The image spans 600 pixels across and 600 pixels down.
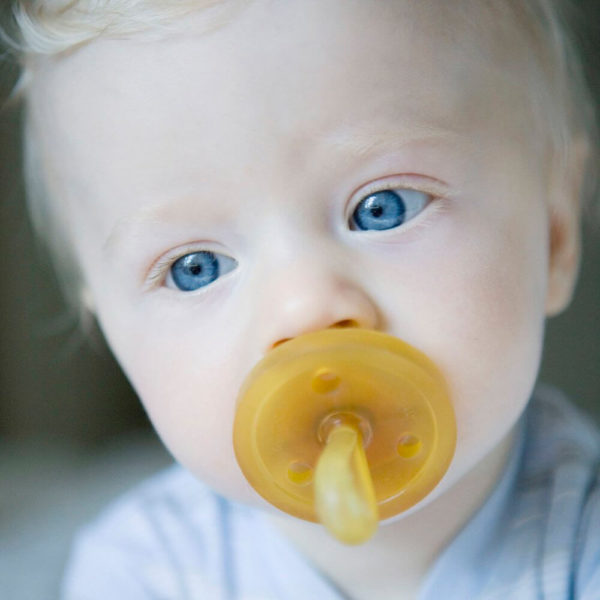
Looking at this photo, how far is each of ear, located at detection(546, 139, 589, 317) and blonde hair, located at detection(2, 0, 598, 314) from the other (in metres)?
0.02

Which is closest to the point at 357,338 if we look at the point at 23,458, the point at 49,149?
the point at 49,149

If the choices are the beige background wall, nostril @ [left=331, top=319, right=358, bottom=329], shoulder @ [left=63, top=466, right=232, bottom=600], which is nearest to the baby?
nostril @ [left=331, top=319, right=358, bottom=329]

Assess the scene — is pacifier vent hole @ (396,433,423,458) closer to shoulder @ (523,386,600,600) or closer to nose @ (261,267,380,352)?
nose @ (261,267,380,352)

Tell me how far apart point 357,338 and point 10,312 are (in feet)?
3.48

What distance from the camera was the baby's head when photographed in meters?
0.63

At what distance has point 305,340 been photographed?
591 mm

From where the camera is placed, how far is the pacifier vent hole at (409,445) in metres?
0.61

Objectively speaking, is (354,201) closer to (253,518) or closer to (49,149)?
(49,149)

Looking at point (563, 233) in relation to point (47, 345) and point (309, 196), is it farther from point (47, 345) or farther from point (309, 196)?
point (47, 345)

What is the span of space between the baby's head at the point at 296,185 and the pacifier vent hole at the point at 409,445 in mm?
57

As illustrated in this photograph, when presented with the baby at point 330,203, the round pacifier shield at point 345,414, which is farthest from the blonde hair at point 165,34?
the round pacifier shield at point 345,414

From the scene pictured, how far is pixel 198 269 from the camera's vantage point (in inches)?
27.6

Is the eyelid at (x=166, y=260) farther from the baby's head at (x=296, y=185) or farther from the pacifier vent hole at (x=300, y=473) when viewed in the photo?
the pacifier vent hole at (x=300, y=473)

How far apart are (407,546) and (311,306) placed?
29 cm
